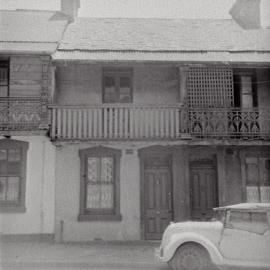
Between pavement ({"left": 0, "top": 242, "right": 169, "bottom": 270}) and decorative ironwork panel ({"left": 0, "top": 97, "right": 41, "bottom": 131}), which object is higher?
decorative ironwork panel ({"left": 0, "top": 97, "right": 41, "bottom": 131})

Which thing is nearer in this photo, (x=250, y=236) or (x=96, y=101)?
(x=250, y=236)

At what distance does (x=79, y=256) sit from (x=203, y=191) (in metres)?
5.10

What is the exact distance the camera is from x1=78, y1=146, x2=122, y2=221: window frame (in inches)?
534

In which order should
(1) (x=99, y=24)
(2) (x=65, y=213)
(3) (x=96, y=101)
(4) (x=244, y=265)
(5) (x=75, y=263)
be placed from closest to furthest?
(4) (x=244, y=265) → (5) (x=75, y=263) → (2) (x=65, y=213) → (3) (x=96, y=101) → (1) (x=99, y=24)

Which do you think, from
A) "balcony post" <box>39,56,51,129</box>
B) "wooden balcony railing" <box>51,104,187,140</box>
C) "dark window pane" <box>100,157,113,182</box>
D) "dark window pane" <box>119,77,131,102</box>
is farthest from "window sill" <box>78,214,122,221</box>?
"dark window pane" <box>119,77,131,102</box>

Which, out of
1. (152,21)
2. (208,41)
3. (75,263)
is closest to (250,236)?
(75,263)

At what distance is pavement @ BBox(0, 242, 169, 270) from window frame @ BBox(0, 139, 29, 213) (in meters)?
1.14

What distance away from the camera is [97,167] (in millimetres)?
14055

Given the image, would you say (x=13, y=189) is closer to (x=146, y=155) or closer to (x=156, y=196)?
(x=146, y=155)

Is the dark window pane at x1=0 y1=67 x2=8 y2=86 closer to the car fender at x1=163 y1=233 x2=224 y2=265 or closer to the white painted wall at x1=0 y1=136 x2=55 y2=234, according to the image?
the white painted wall at x1=0 y1=136 x2=55 y2=234

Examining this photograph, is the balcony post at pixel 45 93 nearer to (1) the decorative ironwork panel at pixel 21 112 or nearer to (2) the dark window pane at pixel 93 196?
(1) the decorative ironwork panel at pixel 21 112

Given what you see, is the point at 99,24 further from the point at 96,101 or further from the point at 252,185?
the point at 252,185

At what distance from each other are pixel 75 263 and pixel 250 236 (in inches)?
174

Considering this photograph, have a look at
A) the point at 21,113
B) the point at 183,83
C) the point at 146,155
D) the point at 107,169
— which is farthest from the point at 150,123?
the point at 21,113
